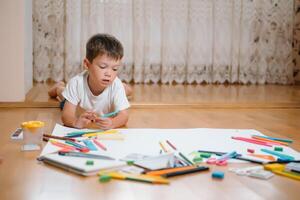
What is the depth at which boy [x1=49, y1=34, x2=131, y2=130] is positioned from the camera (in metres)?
1.75

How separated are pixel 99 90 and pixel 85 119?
0.22 metres

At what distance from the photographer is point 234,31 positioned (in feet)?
11.3

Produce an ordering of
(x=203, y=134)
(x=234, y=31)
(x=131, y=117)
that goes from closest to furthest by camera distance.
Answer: (x=203, y=134), (x=131, y=117), (x=234, y=31)

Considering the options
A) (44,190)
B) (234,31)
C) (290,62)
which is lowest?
(44,190)

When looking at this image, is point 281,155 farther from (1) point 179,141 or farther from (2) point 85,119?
(2) point 85,119

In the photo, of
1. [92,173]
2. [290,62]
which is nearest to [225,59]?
[290,62]

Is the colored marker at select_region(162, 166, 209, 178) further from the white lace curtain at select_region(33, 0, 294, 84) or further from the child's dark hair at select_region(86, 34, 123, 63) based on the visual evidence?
the white lace curtain at select_region(33, 0, 294, 84)

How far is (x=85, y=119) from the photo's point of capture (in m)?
1.71

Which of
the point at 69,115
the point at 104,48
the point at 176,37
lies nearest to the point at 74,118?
the point at 69,115

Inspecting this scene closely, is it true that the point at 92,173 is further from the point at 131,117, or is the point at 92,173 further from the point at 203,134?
the point at 131,117

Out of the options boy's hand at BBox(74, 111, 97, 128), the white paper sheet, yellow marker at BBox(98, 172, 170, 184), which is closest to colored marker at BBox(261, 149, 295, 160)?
the white paper sheet

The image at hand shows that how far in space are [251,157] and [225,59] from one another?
7.25ft

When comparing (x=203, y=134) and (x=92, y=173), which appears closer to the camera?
(x=92, y=173)

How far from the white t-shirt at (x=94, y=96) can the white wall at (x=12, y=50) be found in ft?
1.83
